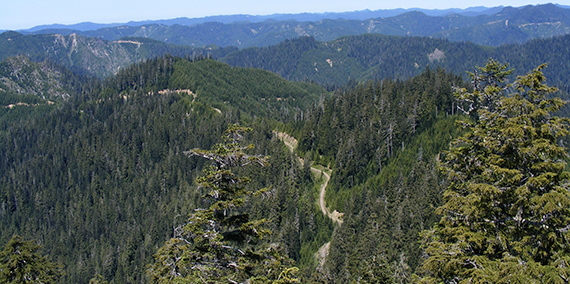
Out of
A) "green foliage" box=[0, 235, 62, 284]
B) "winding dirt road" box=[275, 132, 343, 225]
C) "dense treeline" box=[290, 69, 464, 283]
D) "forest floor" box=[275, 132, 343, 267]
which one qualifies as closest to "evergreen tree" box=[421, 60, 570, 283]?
"green foliage" box=[0, 235, 62, 284]

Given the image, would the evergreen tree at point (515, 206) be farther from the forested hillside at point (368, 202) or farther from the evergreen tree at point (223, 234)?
the evergreen tree at point (223, 234)

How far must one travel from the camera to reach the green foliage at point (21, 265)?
28.2m

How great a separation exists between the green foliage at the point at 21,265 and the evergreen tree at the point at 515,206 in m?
27.6

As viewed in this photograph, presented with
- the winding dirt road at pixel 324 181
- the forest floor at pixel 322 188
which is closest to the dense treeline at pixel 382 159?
the winding dirt road at pixel 324 181

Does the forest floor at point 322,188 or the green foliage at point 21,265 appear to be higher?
the green foliage at point 21,265

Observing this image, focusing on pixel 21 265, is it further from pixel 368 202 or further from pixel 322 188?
pixel 322 188

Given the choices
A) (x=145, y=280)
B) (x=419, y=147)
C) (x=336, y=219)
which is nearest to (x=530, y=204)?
(x=336, y=219)

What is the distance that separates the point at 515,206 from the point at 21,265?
32.5 metres

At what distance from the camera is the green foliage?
2819cm

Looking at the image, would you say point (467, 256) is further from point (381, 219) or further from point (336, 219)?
point (336, 219)

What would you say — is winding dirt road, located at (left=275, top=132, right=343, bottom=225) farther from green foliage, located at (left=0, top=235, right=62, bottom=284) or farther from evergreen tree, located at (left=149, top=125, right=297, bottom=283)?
evergreen tree, located at (left=149, top=125, right=297, bottom=283)

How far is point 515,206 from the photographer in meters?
17.0

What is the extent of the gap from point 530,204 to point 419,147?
11809 cm

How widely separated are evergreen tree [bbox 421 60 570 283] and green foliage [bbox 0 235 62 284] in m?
27.6
